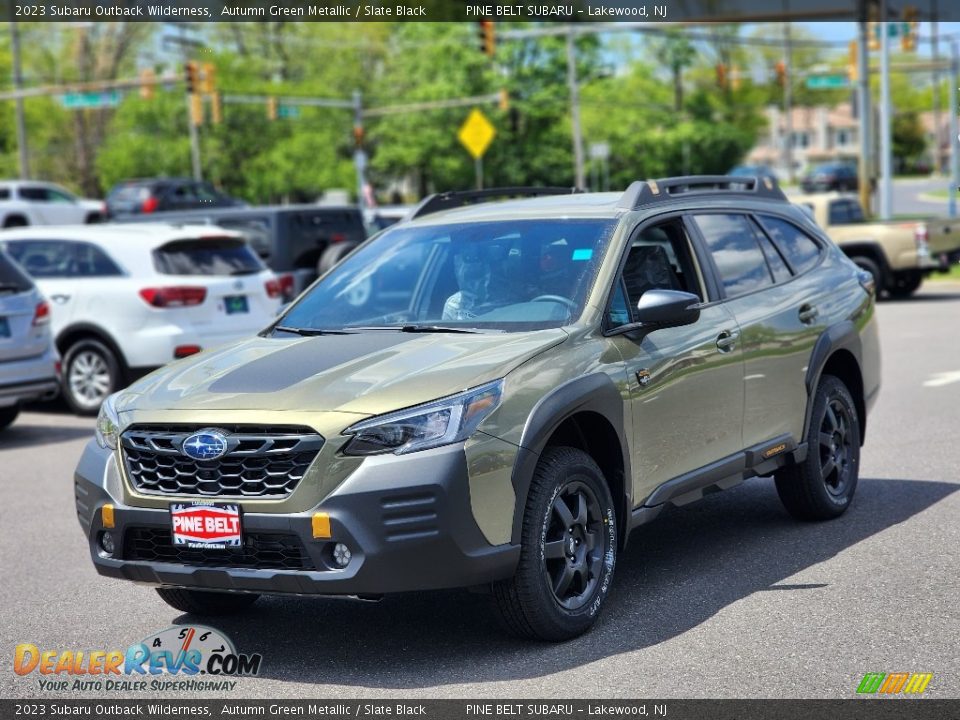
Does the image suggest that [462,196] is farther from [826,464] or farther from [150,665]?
[150,665]

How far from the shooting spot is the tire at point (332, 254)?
1723 cm

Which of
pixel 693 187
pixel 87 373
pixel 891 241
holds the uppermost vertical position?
pixel 693 187

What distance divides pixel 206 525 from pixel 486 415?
108cm

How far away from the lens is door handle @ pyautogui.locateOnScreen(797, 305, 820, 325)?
24.8 feet

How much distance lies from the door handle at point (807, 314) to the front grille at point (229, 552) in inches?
135

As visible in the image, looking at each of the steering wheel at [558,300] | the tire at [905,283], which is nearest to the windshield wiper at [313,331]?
the steering wheel at [558,300]

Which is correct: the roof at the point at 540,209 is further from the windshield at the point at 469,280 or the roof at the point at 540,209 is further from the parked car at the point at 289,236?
the parked car at the point at 289,236

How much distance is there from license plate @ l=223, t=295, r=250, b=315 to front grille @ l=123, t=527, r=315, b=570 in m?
8.61

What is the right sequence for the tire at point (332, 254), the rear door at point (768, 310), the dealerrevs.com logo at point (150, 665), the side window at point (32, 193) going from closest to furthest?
the dealerrevs.com logo at point (150, 665), the rear door at point (768, 310), the tire at point (332, 254), the side window at point (32, 193)

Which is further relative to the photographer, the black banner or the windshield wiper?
the windshield wiper

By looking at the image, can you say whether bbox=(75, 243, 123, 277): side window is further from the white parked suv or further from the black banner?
the black banner

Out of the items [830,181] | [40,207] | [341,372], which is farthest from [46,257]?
[830,181]

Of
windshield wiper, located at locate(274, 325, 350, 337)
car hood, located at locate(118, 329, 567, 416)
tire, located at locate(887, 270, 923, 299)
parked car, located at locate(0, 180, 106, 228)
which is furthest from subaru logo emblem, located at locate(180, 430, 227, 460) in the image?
parked car, located at locate(0, 180, 106, 228)

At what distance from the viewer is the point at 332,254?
17641 mm
